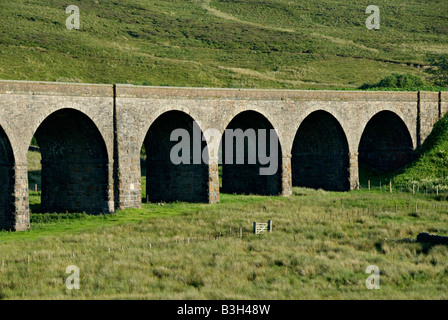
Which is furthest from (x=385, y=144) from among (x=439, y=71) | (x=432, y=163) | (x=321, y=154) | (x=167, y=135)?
(x=439, y=71)

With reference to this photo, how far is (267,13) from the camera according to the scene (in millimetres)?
128750

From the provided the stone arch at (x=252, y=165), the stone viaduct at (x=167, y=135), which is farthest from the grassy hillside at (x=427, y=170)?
the stone arch at (x=252, y=165)

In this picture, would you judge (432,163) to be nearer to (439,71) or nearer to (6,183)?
(6,183)

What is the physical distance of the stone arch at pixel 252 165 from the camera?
5081 cm

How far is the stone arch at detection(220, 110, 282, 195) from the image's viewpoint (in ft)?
167

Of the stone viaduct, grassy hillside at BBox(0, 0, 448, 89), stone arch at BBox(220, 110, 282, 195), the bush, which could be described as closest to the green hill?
the stone viaduct

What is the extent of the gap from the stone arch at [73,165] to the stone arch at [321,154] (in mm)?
18899

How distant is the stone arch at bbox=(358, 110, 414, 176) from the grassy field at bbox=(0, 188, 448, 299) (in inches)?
507

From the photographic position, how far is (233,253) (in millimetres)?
31219

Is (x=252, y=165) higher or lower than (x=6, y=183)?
higher

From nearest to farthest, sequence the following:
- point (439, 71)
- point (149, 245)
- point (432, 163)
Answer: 1. point (149, 245)
2. point (432, 163)
3. point (439, 71)

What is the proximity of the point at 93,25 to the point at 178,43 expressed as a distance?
1329 cm

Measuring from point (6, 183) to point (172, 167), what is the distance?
13.3 meters
